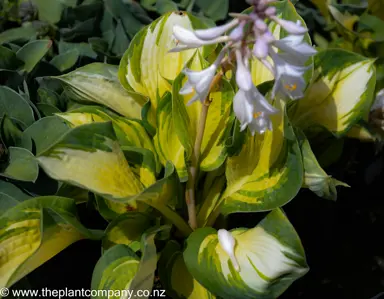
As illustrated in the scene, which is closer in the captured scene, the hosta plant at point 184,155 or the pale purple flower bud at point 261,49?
the pale purple flower bud at point 261,49

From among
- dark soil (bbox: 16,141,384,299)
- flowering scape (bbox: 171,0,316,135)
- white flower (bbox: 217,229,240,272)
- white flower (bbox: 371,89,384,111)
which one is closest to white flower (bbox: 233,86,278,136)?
flowering scape (bbox: 171,0,316,135)

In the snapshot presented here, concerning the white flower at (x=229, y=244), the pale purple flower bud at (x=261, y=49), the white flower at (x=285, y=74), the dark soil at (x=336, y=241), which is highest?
the pale purple flower bud at (x=261, y=49)

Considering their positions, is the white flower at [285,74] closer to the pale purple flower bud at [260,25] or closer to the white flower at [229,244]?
the pale purple flower bud at [260,25]

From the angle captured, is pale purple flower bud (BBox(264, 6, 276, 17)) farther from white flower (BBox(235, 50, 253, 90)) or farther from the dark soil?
the dark soil

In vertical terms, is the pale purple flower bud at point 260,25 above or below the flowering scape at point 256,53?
above

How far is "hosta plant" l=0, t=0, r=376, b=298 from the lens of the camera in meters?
0.60

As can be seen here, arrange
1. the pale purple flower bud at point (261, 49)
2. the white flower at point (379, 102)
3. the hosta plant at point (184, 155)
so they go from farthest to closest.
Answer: the white flower at point (379, 102), the hosta plant at point (184, 155), the pale purple flower bud at point (261, 49)

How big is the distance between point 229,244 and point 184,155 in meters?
0.17

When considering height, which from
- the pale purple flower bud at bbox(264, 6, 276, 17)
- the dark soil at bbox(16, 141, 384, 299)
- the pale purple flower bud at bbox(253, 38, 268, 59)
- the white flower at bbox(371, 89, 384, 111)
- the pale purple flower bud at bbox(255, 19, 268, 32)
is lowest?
the dark soil at bbox(16, 141, 384, 299)

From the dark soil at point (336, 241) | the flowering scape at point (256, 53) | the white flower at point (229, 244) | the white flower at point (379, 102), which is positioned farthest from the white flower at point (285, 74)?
the white flower at point (379, 102)

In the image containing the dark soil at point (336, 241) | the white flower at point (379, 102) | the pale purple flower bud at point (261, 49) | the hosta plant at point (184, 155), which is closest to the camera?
the pale purple flower bud at point (261, 49)

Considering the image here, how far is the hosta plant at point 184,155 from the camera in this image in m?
0.60

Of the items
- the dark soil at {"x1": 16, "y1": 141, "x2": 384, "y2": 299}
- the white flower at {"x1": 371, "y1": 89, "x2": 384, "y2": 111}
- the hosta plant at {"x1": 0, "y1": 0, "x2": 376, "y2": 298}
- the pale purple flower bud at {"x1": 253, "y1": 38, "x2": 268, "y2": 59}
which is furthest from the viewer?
the white flower at {"x1": 371, "y1": 89, "x2": 384, "y2": 111}

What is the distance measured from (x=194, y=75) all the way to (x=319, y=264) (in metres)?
0.64
